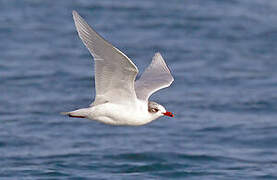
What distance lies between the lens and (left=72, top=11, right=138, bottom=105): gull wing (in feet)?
28.7

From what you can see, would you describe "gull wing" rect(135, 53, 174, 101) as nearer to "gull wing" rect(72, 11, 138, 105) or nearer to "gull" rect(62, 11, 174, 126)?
"gull" rect(62, 11, 174, 126)

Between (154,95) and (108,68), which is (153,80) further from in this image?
(154,95)

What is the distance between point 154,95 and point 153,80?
527 centimetres

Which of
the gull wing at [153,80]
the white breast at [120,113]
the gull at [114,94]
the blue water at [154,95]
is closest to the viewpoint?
the gull at [114,94]

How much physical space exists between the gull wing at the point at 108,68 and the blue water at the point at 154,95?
3.27 meters

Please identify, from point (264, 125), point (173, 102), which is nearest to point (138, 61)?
point (173, 102)

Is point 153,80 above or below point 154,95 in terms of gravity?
below

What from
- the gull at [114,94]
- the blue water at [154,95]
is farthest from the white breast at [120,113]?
the blue water at [154,95]

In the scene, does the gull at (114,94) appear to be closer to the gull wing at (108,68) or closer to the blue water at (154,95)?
the gull wing at (108,68)

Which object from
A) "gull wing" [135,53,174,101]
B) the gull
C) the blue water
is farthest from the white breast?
the blue water

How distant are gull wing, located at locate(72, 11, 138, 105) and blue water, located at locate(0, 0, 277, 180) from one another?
3266 mm

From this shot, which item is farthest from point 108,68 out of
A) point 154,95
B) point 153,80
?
point 154,95

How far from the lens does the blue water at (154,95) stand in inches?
536

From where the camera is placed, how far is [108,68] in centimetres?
924
